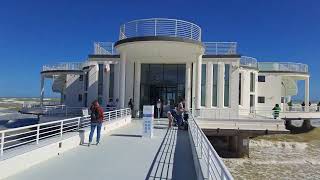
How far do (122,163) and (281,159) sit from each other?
66.4ft

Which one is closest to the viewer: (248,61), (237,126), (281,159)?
(237,126)

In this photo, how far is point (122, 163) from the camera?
372 inches

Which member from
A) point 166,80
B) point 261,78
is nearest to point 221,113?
point 166,80

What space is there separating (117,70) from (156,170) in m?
20.5

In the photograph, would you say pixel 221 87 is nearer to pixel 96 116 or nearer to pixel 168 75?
pixel 168 75

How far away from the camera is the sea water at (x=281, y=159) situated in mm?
21009

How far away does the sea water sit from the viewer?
2101 cm

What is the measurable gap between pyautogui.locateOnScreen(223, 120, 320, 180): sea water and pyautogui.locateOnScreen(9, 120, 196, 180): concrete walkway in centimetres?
889

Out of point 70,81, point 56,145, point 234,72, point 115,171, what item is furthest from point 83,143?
point 70,81

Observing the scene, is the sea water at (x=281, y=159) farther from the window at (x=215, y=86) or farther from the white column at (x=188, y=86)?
the white column at (x=188, y=86)

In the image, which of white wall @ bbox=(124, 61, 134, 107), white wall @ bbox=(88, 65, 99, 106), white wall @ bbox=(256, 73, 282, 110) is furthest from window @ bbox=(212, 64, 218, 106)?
white wall @ bbox=(256, 73, 282, 110)

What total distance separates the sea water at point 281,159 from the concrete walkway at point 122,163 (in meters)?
8.89

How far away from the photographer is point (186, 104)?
87.6ft

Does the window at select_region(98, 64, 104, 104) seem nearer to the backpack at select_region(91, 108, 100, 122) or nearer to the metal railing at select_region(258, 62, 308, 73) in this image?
the backpack at select_region(91, 108, 100, 122)
